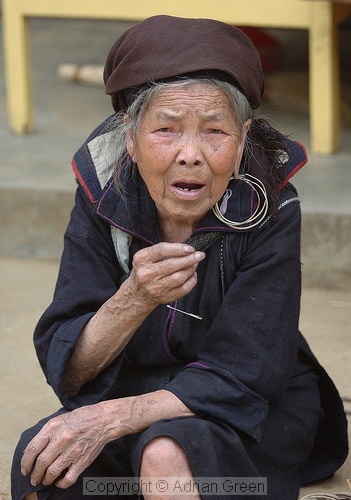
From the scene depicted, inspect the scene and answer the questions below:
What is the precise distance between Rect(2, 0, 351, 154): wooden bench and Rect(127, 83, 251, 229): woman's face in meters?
2.17

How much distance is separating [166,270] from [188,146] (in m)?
0.32

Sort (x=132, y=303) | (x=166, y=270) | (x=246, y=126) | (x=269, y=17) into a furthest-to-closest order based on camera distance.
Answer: (x=269, y=17)
(x=246, y=126)
(x=132, y=303)
(x=166, y=270)

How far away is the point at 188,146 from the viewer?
2324 millimetres

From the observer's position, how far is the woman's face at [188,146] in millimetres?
2320

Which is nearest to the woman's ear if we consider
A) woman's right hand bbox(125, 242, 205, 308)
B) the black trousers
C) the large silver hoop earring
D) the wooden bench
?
the large silver hoop earring

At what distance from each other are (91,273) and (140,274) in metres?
0.32

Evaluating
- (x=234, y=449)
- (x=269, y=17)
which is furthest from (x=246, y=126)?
(x=269, y=17)

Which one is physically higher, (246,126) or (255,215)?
(246,126)

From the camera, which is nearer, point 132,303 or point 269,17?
point 132,303

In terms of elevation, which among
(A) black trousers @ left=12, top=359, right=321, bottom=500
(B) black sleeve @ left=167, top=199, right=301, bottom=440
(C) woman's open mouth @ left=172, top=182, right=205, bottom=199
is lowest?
(A) black trousers @ left=12, top=359, right=321, bottom=500

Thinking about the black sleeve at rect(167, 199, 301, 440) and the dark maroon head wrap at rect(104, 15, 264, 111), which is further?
the black sleeve at rect(167, 199, 301, 440)

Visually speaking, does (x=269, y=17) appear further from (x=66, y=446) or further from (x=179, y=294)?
(x=66, y=446)

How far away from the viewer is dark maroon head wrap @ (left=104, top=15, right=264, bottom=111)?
2266 mm

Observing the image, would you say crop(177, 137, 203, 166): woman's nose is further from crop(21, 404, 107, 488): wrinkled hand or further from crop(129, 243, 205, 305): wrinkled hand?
crop(21, 404, 107, 488): wrinkled hand
